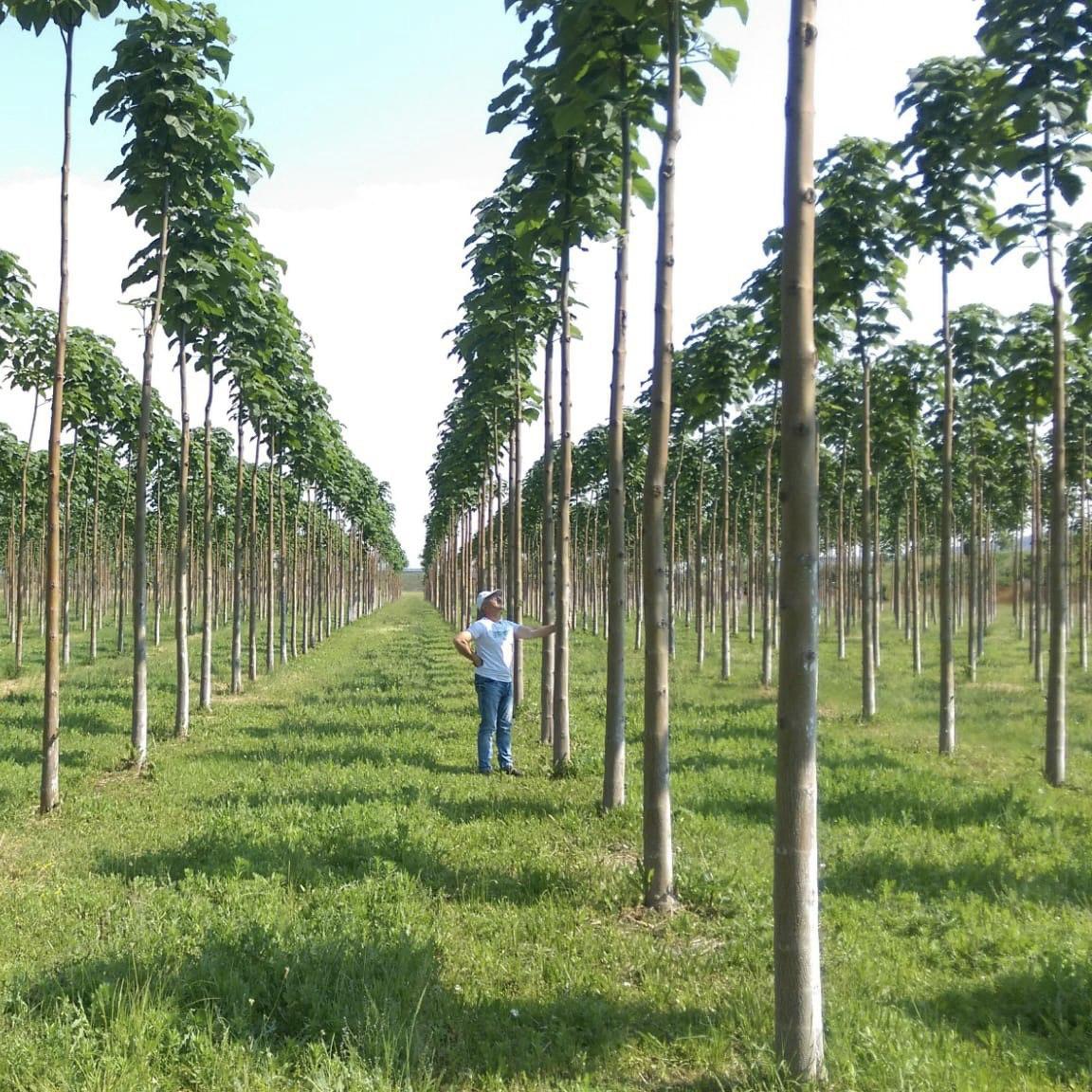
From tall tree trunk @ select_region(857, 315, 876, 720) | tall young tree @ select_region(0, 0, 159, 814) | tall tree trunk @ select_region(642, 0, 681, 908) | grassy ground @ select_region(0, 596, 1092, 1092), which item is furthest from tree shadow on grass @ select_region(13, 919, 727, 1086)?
tall tree trunk @ select_region(857, 315, 876, 720)

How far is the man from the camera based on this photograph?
10.8 m

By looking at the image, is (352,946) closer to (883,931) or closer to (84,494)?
(883,931)

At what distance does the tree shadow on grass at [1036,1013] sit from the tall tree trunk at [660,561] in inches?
77.5

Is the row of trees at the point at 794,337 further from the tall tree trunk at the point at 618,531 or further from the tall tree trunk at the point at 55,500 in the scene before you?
the tall tree trunk at the point at 55,500

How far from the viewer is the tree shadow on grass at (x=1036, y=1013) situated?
4.29 metres

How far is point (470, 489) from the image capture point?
35.4 metres

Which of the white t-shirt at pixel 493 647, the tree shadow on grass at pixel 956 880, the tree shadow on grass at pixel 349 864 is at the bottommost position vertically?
the tree shadow on grass at pixel 956 880

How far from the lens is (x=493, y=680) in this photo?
10.8m

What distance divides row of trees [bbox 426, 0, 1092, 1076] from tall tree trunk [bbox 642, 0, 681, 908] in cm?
2

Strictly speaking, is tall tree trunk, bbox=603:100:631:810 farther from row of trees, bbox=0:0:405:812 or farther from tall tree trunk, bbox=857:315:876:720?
tall tree trunk, bbox=857:315:876:720

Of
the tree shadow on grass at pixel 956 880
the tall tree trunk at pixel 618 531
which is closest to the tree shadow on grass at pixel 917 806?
the tree shadow on grass at pixel 956 880

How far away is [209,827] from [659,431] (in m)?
5.32

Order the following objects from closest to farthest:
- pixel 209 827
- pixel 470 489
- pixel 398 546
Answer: pixel 209 827 → pixel 470 489 → pixel 398 546

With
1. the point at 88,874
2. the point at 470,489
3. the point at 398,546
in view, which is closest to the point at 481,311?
the point at 88,874
